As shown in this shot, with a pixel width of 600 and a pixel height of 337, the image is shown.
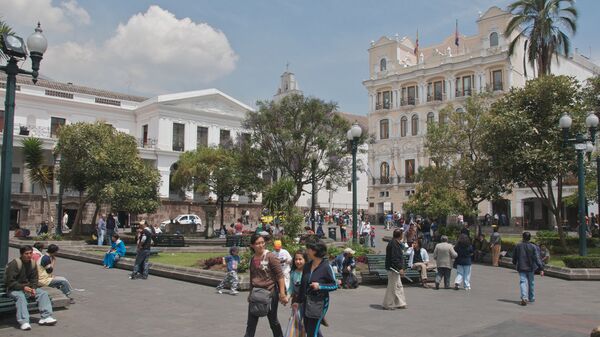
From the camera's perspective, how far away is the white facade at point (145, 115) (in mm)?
42469

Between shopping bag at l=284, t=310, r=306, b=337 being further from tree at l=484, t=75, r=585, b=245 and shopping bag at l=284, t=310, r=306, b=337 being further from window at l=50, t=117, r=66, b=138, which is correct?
window at l=50, t=117, r=66, b=138

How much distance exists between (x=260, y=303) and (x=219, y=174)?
24665 millimetres

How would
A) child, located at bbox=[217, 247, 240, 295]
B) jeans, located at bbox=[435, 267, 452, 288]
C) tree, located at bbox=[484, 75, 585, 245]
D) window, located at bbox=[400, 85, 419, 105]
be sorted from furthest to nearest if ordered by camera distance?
window, located at bbox=[400, 85, 419, 105] → tree, located at bbox=[484, 75, 585, 245] → jeans, located at bbox=[435, 267, 452, 288] → child, located at bbox=[217, 247, 240, 295]

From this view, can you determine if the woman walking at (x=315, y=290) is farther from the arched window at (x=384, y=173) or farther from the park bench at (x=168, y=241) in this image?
the arched window at (x=384, y=173)

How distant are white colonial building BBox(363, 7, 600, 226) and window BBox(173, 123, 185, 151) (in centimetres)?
1749

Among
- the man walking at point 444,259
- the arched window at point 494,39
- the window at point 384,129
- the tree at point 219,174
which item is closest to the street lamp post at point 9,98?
the man walking at point 444,259

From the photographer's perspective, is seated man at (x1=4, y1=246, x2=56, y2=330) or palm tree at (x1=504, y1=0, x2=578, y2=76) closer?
seated man at (x1=4, y1=246, x2=56, y2=330)

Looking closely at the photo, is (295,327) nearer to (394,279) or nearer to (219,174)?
(394,279)

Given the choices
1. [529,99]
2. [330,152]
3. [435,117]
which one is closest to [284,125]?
[330,152]

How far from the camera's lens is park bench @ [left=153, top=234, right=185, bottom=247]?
2164 centimetres

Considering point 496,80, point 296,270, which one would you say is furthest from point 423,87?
point 296,270

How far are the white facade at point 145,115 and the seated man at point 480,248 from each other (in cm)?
2592

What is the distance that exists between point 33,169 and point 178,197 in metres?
20.5

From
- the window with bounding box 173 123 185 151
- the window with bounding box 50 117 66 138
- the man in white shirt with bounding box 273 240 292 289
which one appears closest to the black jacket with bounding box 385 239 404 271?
the man in white shirt with bounding box 273 240 292 289
